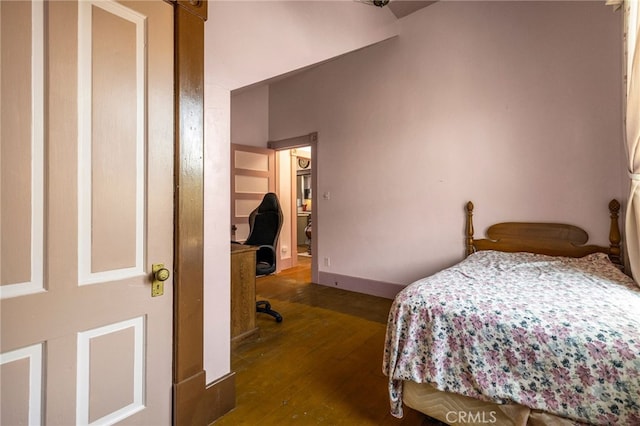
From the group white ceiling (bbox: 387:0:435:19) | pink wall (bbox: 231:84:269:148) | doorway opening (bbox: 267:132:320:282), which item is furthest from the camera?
pink wall (bbox: 231:84:269:148)

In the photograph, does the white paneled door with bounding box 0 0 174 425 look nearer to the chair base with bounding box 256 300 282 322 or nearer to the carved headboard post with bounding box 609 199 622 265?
the chair base with bounding box 256 300 282 322

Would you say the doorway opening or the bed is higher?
the doorway opening

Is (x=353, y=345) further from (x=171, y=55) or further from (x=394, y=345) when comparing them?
(x=171, y=55)

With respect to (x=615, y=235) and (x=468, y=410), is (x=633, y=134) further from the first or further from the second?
(x=468, y=410)

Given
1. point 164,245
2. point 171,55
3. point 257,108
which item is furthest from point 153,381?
point 257,108

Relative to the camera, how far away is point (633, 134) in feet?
5.32

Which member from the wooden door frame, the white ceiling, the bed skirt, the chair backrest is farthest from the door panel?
the bed skirt

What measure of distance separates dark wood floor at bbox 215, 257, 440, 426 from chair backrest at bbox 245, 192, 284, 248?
80 centimetres

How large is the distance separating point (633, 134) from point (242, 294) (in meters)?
2.80

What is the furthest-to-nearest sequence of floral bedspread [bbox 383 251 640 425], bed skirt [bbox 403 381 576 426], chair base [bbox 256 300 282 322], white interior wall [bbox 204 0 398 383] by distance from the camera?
chair base [bbox 256 300 282 322] → white interior wall [bbox 204 0 398 383] → bed skirt [bbox 403 381 576 426] → floral bedspread [bbox 383 251 640 425]

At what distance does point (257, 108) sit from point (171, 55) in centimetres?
363

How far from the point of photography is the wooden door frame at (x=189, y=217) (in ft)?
4.24

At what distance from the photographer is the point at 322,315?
2.96 m

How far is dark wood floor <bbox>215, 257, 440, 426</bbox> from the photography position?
5.08 feet
